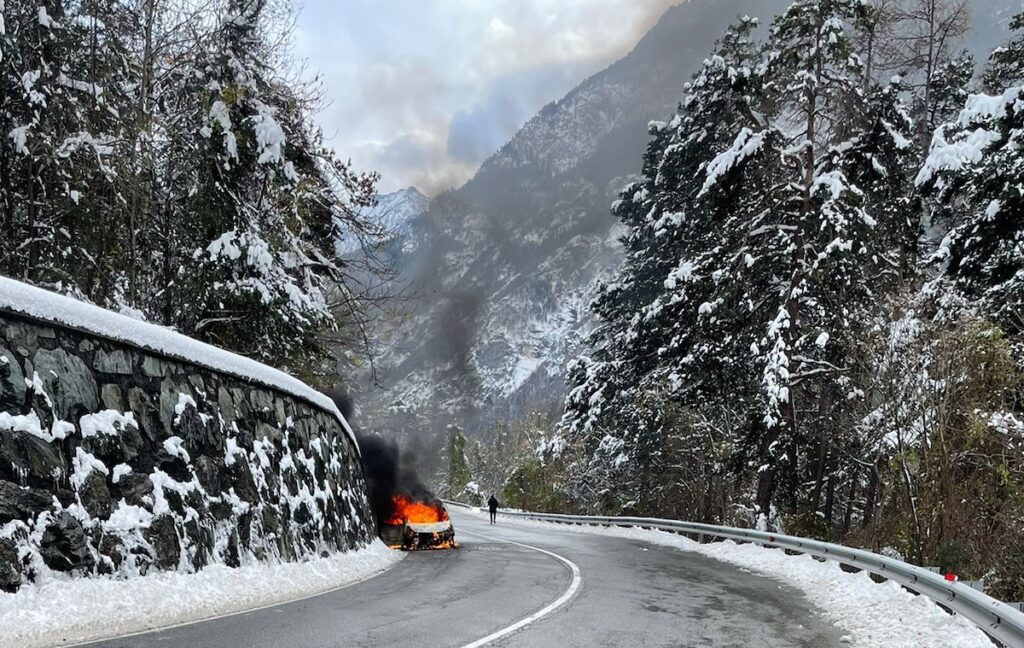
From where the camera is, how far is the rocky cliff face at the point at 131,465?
7285 mm

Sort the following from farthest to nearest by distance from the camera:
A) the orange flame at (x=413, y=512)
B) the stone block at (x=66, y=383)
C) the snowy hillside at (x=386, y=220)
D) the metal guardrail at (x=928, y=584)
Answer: the orange flame at (x=413, y=512)
the snowy hillside at (x=386, y=220)
the stone block at (x=66, y=383)
the metal guardrail at (x=928, y=584)

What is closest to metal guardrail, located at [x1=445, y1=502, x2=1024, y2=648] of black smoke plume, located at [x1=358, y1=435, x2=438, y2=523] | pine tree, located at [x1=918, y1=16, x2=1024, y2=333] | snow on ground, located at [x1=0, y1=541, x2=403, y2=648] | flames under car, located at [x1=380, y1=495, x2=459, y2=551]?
pine tree, located at [x1=918, y1=16, x2=1024, y2=333]

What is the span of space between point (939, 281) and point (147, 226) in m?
17.9

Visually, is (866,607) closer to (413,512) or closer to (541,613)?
(541,613)

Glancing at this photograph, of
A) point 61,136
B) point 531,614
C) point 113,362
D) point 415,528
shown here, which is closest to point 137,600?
point 113,362

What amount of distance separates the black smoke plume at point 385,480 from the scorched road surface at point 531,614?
651 centimetres

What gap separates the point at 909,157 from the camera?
2020 centimetres

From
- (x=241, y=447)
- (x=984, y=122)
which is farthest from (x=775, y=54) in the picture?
(x=241, y=447)

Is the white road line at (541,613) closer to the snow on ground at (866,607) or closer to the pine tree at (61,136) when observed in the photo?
the snow on ground at (866,607)

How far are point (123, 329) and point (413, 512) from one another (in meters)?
12.5

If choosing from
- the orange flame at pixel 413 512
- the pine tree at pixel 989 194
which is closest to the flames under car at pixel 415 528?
the orange flame at pixel 413 512

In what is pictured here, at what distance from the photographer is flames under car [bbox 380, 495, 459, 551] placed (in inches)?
793

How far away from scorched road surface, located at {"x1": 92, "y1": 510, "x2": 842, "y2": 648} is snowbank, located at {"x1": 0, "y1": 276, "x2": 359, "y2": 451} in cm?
361

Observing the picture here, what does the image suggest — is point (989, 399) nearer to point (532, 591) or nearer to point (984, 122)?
point (984, 122)
